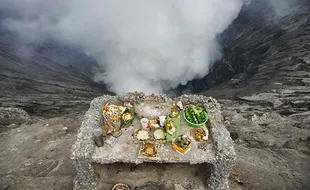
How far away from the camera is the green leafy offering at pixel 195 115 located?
641 cm

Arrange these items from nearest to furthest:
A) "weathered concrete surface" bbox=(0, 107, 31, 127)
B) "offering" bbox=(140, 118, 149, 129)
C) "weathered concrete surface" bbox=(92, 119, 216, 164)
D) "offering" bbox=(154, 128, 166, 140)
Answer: "weathered concrete surface" bbox=(92, 119, 216, 164), "offering" bbox=(154, 128, 166, 140), "offering" bbox=(140, 118, 149, 129), "weathered concrete surface" bbox=(0, 107, 31, 127)

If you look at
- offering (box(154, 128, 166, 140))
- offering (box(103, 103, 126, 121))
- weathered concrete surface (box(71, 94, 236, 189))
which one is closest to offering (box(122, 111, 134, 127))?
offering (box(103, 103, 126, 121))

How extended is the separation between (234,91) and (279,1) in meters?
9.79

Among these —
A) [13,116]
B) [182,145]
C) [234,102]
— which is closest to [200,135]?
[182,145]

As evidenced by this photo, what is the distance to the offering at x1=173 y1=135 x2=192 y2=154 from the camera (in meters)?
5.75

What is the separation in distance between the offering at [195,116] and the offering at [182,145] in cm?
61

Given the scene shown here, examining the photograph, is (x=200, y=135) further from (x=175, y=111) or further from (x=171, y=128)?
(x=175, y=111)

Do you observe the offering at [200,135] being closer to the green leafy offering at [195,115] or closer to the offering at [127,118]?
the green leafy offering at [195,115]

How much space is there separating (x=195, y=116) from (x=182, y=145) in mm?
1019

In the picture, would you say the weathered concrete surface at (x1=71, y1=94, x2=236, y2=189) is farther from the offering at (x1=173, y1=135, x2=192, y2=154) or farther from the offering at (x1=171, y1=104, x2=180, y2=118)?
the offering at (x1=171, y1=104, x2=180, y2=118)

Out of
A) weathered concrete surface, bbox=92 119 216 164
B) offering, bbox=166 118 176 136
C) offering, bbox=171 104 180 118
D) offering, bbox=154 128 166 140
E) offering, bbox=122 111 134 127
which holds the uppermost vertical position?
offering, bbox=171 104 180 118

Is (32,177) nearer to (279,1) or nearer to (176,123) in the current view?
(176,123)

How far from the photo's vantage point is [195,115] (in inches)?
256

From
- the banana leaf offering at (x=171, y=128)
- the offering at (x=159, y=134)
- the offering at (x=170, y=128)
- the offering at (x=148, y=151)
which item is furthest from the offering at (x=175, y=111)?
the offering at (x=148, y=151)
